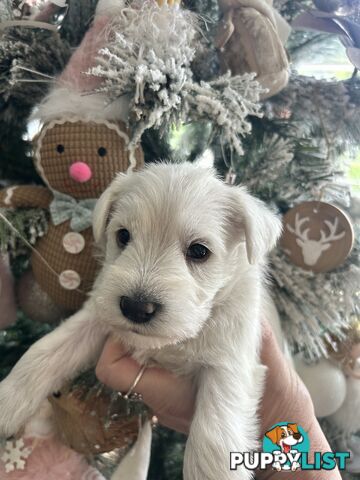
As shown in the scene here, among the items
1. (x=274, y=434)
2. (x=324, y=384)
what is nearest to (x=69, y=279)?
(x=274, y=434)

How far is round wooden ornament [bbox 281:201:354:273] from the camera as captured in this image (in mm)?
1543

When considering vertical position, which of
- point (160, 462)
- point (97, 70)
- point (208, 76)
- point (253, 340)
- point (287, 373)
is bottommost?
point (160, 462)

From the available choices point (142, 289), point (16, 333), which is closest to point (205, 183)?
point (142, 289)

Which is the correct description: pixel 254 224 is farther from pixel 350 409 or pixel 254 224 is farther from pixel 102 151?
pixel 350 409

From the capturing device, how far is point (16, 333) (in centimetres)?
162

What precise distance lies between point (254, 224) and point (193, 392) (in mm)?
591

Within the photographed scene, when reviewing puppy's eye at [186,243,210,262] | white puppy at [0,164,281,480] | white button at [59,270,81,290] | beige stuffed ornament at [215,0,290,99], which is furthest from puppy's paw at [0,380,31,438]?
beige stuffed ornament at [215,0,290,99]

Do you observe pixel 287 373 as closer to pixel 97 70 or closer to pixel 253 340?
pixel 253 340

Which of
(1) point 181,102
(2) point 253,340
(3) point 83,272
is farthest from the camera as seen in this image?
(3) point 83,272

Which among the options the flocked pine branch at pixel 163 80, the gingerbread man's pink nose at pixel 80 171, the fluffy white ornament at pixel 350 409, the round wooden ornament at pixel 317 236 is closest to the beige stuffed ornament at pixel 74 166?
the gingerbread man's pink nose at pixel 80 171

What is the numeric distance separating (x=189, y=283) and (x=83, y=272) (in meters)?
0.52

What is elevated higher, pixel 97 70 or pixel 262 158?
pixel 97 70

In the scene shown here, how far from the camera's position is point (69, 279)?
150 cm

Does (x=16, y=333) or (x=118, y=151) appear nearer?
(x=118, y=151)
